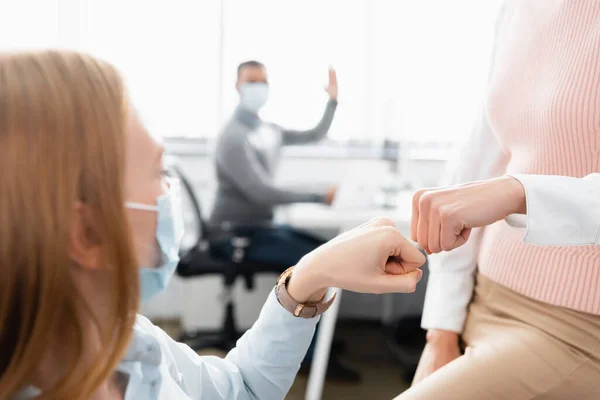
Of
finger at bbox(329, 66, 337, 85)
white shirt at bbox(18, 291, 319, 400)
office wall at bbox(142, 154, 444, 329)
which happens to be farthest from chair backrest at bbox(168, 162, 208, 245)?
white shirt at bbox(18, 291, 319, 400)

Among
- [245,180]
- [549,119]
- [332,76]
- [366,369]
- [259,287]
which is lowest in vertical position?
[366,369]

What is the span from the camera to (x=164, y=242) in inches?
26.2

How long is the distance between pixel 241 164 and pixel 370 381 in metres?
1.19

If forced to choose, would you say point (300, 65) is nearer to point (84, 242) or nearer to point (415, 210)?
point (415, 210)

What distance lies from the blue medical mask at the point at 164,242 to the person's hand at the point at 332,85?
102 inches

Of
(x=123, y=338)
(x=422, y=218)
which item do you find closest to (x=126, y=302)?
(x=123, y=338)

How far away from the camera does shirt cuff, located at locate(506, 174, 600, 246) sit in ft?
2.08

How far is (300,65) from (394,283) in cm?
295

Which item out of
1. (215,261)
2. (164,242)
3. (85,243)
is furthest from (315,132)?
(85,243)

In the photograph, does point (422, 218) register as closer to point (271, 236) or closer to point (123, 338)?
point (123, 338)

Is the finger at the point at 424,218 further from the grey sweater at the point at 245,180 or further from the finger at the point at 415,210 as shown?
the grey sweater at the point at 245,180

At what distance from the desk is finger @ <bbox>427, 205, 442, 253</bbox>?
109 cm

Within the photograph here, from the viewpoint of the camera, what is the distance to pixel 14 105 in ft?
1.57

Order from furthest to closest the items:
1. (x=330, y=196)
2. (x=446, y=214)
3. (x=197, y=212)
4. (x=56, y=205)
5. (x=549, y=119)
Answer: (x=330, y=196), (x=197, y=212), (x=549, y=119), (x=446, y=214), (x=56, y=205)
